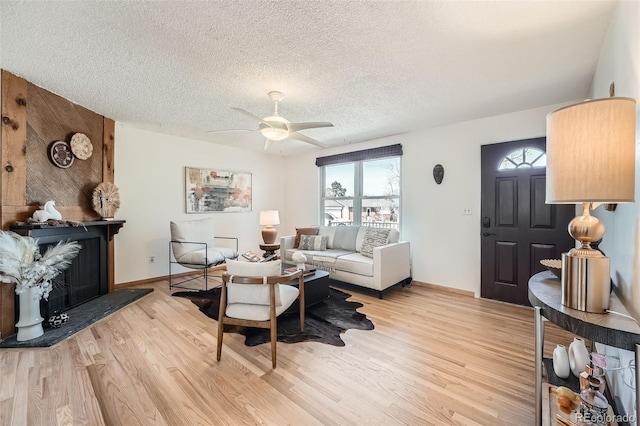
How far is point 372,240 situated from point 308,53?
273 centimetres

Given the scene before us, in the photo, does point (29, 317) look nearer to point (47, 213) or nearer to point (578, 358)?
point (47, 213)

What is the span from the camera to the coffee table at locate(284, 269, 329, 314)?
3074mm

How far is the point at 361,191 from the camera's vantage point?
16.5ft

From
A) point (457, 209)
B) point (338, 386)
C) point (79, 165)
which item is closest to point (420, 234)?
point (457, 209)

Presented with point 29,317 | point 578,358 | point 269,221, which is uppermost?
point 269,221

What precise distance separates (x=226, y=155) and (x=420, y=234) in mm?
3833

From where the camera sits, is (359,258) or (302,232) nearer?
(359,258)

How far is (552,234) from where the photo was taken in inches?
123

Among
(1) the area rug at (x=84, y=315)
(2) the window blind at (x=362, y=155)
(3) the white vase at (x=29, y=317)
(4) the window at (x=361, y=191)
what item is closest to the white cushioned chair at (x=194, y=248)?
(1) the area rug at (x=84, y=315)

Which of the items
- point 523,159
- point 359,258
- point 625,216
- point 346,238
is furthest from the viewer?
point 346,238

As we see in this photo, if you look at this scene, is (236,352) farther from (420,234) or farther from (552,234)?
(552,234)

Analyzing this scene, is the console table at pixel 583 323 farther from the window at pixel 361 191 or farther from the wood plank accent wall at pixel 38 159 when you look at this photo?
the wood plank accent wall at pixel 38 159

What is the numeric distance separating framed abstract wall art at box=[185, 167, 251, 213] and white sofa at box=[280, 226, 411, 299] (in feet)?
4.61

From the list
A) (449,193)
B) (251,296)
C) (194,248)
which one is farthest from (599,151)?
(194,248)
